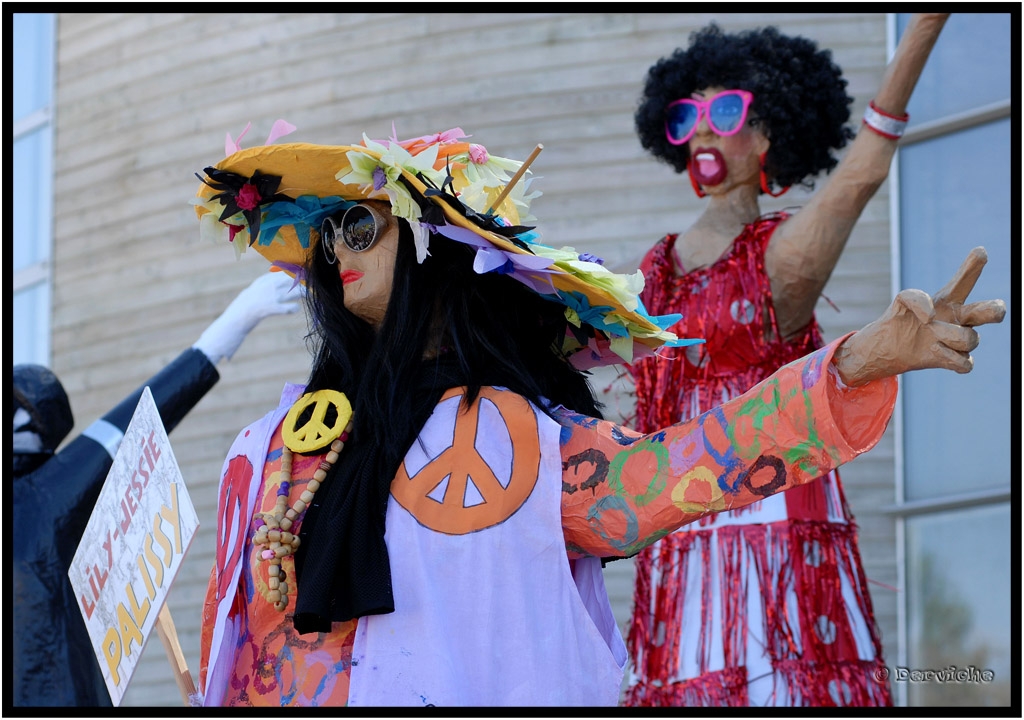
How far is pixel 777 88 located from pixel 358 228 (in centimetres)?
166

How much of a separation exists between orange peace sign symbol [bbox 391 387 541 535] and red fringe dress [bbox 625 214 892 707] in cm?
117

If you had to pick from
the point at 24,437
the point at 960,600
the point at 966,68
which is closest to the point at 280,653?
the point at 24,437

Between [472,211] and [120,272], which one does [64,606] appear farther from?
[120,272]

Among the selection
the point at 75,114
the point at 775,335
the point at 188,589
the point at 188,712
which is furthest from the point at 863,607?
the point at 75,114

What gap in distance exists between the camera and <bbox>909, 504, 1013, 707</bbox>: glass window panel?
16.5 feet

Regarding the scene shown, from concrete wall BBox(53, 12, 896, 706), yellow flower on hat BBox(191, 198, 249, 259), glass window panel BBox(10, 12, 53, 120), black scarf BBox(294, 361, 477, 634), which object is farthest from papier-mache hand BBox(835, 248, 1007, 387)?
glass window panel BBox(10, 12, 53, 120)

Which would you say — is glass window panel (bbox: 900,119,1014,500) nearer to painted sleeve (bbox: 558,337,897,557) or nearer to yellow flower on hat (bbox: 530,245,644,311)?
yellow flower on hat (bbox: 530,245,644,311)

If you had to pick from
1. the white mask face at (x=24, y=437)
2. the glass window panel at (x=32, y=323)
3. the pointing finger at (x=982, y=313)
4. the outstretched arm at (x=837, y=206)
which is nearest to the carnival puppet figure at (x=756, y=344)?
the outstretched arm at (x=837, y=206)

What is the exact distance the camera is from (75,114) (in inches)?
304

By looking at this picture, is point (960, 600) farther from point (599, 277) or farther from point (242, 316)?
point (599, 277)

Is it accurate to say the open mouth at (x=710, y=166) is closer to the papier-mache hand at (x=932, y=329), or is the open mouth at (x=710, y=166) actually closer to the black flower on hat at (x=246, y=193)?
the black flower on hat at (x=246, y=193)

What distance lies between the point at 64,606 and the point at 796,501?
196 centimetres

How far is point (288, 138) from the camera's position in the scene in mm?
6797

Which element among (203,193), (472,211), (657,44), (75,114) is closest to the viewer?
(472,211)
